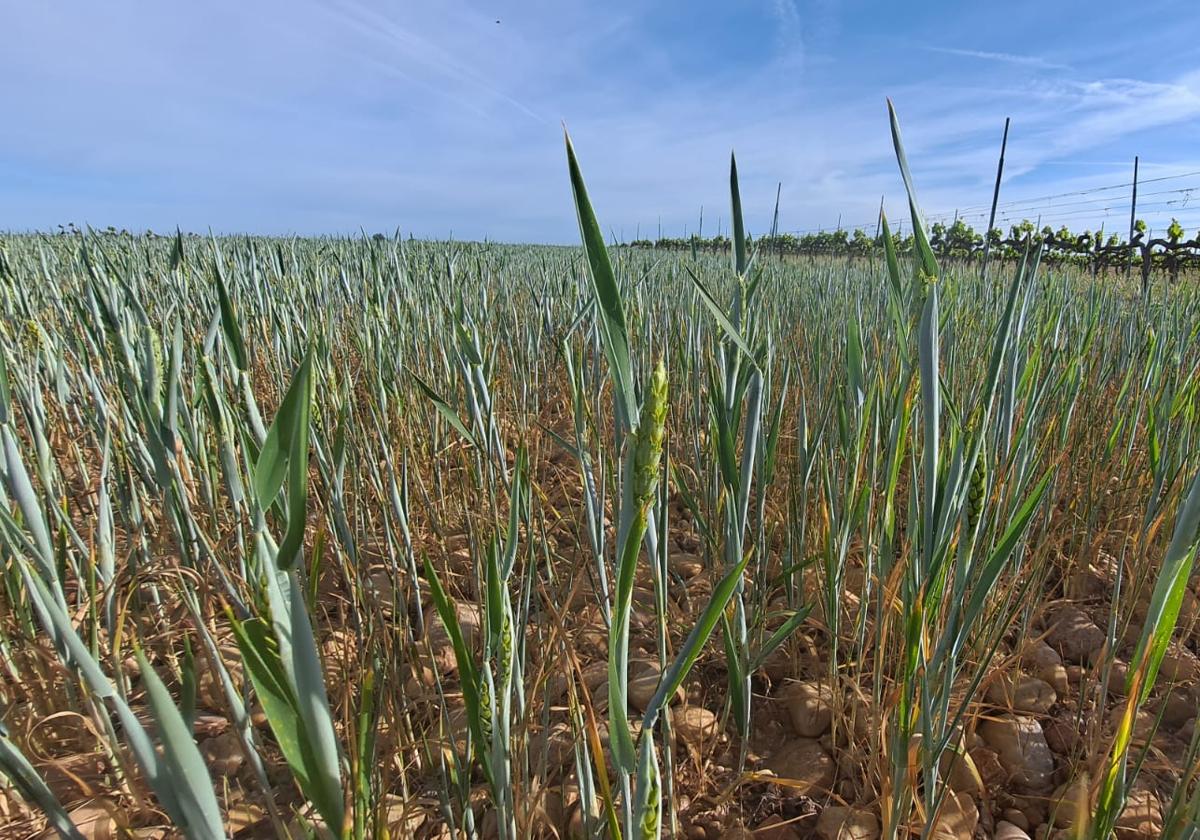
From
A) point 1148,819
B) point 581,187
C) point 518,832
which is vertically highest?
point 581,187

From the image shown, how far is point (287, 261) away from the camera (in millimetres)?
3133

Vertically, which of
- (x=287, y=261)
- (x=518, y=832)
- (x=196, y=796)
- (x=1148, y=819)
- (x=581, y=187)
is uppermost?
(x=287, y=261)

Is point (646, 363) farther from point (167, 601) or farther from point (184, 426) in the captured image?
point (167, 601)

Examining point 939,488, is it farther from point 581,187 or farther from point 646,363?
point 646,363

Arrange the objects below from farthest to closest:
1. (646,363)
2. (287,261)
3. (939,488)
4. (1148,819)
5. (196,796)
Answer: (287,261), (646,363), (1148,819), (939,488), (196,796)

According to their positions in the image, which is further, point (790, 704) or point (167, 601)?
point (167, 601)

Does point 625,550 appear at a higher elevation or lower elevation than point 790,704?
higher

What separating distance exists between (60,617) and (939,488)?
62 cm

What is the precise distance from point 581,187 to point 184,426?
2.45 feet

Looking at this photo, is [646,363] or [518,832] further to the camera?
[646,363]

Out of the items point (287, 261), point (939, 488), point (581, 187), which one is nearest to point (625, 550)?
point (581, 187)

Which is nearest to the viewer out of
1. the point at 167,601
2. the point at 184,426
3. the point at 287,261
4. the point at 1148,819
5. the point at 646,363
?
the point at 1148,819

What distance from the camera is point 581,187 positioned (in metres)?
0.28

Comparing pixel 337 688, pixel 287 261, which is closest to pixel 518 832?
pixel 337 688
